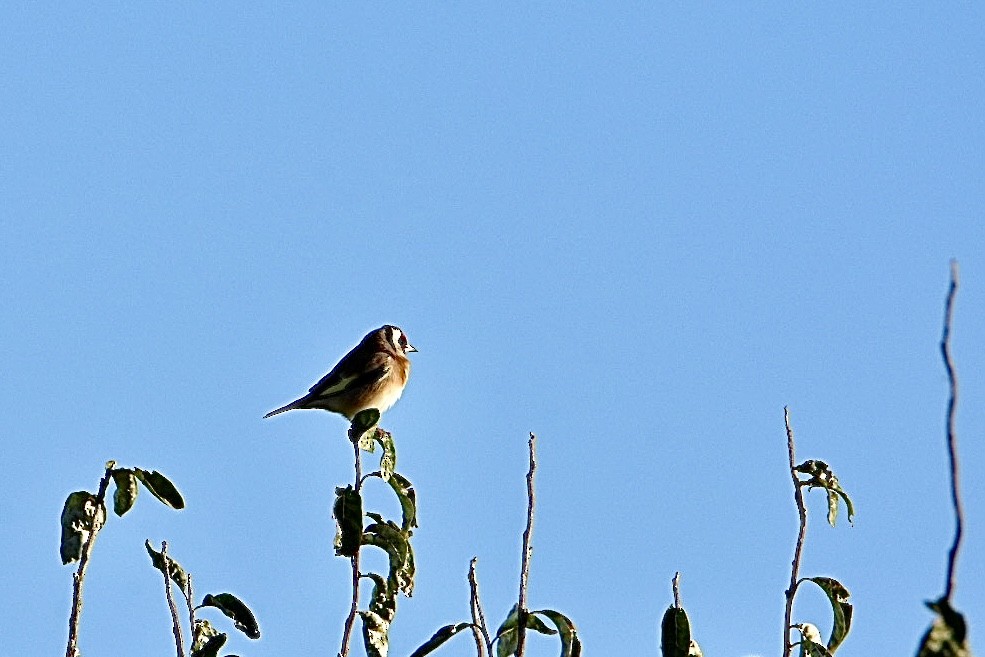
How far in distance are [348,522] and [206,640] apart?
2.27 ft

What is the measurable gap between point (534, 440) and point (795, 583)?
78 cm

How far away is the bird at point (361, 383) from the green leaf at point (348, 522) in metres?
6.17

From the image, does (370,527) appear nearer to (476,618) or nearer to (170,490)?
(170,490)

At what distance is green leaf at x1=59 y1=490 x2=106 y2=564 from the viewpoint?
389 cm

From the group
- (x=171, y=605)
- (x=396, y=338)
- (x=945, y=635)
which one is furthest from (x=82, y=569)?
(x=396, y=338)

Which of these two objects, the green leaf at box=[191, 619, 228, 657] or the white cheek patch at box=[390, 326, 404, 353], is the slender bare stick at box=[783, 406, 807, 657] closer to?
the green leaf at box=[191, 619, 228, 657]

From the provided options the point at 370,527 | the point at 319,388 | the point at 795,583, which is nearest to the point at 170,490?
the point at 370,527

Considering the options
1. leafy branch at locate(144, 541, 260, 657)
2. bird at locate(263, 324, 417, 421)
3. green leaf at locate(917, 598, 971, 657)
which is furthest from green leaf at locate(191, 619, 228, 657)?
bird at locate(263, 324, 417, 421)

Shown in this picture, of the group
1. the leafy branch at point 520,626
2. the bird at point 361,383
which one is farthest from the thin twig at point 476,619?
the bird at point 361,383

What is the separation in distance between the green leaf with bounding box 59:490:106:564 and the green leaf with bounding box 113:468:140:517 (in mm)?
94

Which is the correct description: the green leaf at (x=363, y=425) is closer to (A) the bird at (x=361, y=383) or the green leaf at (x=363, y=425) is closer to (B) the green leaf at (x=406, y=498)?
(B) the green leaf at (x=406, y=498)

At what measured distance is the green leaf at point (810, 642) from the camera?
399 centimetres

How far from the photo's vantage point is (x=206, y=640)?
432cm

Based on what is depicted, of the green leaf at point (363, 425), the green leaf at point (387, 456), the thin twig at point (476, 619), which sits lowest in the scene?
the thin twig at point (476, 619)
